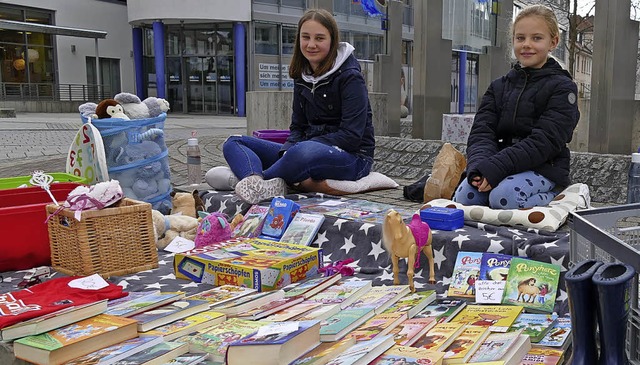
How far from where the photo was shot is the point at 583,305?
4.14 feet

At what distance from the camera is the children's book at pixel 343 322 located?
1753 millimetres

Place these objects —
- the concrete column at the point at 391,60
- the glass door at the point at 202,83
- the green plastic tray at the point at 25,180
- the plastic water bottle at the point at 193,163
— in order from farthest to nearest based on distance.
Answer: the glass door at the point at 202,83 < the concrete column at the point at 391,60 < the plastic water bottle at the point at 193,163 < the green plastic tray at the point at 25,180

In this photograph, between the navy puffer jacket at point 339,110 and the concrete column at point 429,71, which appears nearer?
the navy puffer jacket at point 339,110

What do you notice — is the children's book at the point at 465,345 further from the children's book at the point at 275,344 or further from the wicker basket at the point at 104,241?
the wicker basket at the point at 104,241

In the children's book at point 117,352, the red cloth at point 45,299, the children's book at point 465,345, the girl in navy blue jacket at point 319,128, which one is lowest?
the children's book at point 117,352

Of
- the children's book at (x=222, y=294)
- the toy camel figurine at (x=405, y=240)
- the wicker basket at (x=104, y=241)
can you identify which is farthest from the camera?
the wicker basket at (x=104, y=241)

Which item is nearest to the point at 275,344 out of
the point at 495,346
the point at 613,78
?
the point at 495,346

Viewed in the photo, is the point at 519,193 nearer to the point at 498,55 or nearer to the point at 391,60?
the point at 498,55

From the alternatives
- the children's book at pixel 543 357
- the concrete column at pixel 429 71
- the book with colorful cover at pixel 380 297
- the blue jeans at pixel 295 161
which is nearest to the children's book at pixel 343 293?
the book with colorful cover at pixel 380 297

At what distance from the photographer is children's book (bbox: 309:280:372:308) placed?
6.89ft

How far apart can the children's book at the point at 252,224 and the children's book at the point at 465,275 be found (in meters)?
1.05

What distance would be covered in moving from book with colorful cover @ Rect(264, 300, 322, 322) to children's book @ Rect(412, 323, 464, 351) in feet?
1.34

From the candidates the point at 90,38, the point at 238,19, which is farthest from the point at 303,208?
Result: the point at 90,38

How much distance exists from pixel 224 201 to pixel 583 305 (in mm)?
2627
